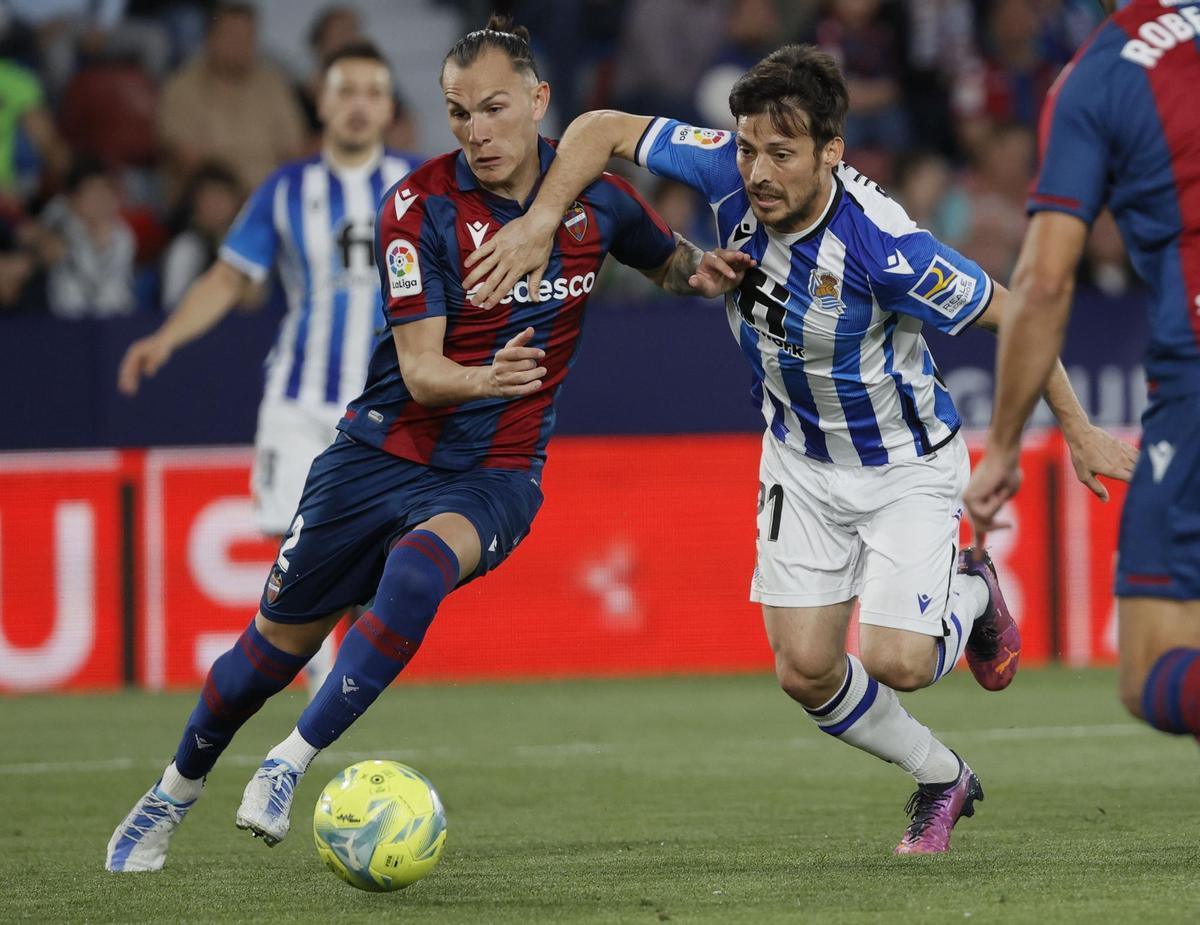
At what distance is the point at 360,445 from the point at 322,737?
853 mm

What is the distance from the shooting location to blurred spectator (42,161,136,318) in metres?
11.7

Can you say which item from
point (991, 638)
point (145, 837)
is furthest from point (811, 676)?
point (145, 837)

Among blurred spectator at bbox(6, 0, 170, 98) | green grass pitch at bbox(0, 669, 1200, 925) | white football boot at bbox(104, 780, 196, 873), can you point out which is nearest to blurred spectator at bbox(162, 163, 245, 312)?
blurred spectator at bbox(6, 0, 170, 98)

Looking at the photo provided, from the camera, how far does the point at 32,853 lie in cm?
571

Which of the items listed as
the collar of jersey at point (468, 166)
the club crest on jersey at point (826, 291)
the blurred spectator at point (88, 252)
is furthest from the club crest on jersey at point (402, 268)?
the blurred spectator at point (88, 252)

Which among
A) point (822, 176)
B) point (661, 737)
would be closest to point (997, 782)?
point (661, 737)

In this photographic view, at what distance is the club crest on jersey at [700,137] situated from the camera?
5.49 m

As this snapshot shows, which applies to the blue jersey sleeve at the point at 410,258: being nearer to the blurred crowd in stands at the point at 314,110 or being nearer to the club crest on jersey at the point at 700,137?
the club crest on jersey at the point at 700,137

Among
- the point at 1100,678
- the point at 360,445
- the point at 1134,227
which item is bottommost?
the point at 1100,678

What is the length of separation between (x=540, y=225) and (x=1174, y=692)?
7.09 feet

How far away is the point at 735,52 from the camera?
1311 centimetres

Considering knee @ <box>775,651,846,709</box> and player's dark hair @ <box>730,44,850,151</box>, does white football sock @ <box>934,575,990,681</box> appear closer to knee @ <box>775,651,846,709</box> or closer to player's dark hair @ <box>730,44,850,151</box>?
knee @ <box>775,651,846,709</box>

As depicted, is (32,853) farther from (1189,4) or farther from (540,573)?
(540,573)

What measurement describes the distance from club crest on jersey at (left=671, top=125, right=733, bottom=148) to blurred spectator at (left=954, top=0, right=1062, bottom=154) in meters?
8.36
